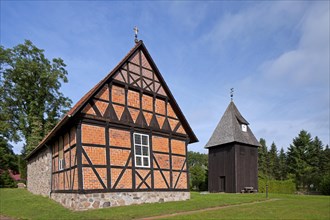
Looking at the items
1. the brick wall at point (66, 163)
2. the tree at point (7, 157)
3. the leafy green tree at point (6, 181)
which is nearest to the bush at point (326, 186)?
the brick wall at point (66, 163)

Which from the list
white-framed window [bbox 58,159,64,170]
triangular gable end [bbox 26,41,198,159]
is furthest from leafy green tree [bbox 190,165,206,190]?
white-framed window [bbox 58,159,64,170]

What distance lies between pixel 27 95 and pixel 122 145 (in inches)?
947

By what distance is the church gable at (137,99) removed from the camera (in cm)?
1492

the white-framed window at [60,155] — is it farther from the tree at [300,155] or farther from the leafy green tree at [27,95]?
the tree at [300,155]

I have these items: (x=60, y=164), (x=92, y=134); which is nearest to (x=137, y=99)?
(x=92, y=134)

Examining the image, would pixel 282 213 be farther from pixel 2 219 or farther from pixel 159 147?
pixel 2 219

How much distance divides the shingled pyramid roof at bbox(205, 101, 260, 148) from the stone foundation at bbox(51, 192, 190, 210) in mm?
14215

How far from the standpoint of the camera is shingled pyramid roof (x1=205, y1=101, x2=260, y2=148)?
29609 millimetres

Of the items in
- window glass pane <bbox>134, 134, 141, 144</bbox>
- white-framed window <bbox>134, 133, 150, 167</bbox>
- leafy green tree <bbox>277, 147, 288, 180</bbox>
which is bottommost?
Result: leafy green tree <bbox>277, 147, 288, 180</bbox>

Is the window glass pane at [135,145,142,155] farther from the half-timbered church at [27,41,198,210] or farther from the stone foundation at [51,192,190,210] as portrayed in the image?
the stone foundation at [51,192,190,210]

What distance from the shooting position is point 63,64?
37.4 meters

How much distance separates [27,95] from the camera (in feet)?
112

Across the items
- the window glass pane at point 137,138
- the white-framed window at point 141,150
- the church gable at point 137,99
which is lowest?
the white-framed window at point 141,150

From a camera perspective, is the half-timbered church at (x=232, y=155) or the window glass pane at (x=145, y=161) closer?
the window glass pane at (x=145, y=161)
